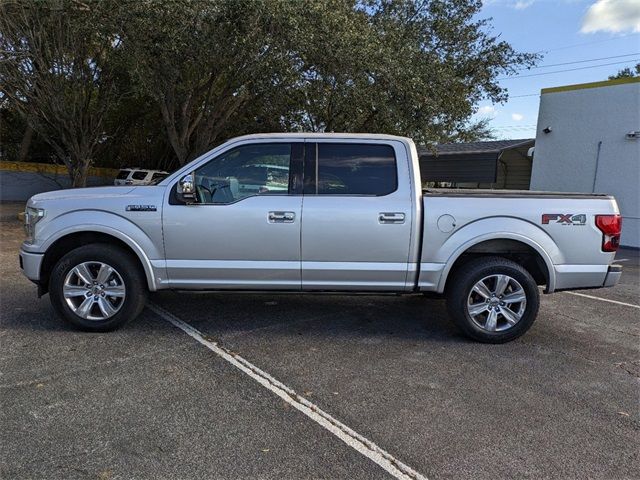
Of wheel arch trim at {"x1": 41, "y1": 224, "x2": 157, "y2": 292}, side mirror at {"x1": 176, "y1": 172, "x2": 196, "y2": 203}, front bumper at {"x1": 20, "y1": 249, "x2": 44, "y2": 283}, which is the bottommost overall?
front bumper at {"x1": 20, "y1": 249, "x2": 44, "y2": 283}

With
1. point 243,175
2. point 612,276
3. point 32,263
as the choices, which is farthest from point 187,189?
point 612,276

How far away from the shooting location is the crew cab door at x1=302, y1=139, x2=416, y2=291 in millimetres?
4586

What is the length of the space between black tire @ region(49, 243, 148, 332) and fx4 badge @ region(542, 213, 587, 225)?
3931mm

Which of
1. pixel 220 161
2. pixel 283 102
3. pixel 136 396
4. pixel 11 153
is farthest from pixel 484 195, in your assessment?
pixel 11 153

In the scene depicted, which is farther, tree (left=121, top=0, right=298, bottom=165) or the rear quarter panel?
tree (left=121, top=0, right=298, bottom=165)

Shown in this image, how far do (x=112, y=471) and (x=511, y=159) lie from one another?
2446 cm

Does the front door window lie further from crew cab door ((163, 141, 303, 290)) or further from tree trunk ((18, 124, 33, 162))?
tree trunk ((18, 124, 33, 162))

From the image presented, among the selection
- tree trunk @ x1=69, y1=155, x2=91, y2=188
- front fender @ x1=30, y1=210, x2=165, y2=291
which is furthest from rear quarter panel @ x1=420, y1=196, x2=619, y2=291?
tree trunk @ x1=69, y1=155, x2=91, y2=188

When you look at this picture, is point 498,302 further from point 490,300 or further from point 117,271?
point 117,271

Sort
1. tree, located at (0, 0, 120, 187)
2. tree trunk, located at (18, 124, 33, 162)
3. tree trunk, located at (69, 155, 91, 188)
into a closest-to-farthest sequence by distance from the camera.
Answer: tree, located at (0, 0, 120, 187) < tree trunk, located at (69, 155, 91, 188) < tree trunk, located at (18, 124, 33, 162)

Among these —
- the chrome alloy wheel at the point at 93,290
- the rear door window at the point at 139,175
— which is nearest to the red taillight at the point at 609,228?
the chrome alloy wheel at the point at 93,290

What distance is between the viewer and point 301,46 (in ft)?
32.6

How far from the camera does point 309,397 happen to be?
11.6ft

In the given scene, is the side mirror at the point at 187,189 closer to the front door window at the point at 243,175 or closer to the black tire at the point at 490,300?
the front door window at the point at 243,175
